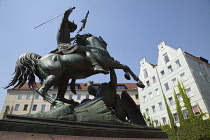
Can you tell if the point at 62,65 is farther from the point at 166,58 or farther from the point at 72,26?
the point at 166,58

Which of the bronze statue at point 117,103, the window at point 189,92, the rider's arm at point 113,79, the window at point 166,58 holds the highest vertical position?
the window at point 166,58

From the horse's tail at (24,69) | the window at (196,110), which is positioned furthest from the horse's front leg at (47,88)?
the window at (196,110)

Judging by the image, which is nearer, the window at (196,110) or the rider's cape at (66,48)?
the rider's cape at (66,48)

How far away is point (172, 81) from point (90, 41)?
90.8 ft

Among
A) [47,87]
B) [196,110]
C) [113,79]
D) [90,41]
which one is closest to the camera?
[47,87]

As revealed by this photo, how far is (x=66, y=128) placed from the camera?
2795 millimetres

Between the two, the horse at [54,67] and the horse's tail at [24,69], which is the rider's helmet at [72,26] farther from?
the horse's tail at [24,69]

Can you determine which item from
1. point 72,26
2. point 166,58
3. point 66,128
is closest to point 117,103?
point 66,128

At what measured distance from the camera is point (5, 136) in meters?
2.36

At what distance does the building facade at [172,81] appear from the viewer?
24770mm

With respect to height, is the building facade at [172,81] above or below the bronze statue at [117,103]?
above

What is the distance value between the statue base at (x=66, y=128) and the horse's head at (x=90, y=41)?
2754mm

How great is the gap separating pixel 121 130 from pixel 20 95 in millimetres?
42361

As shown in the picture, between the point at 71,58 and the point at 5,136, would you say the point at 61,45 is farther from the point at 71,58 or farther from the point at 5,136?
the point at 5,136
